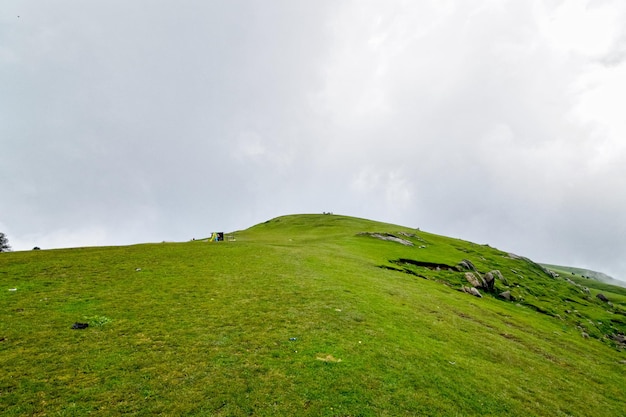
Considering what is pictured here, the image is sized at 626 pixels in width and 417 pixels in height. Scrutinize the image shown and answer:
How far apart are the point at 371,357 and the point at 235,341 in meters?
8.12

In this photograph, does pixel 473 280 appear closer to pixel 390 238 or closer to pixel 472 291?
pixel 472 291

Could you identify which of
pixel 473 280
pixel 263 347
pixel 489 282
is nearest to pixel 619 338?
pixel 489 282

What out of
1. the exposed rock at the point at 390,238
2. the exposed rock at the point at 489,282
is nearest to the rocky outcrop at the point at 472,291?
the exposed rock at the point at 489,282

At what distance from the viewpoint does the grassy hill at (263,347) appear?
12953 millimetres

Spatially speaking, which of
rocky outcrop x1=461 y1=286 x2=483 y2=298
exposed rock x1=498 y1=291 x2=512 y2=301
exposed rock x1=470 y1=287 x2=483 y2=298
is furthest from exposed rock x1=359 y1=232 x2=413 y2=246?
exposed rock x1=470 y1=287 x2=483 y2=298

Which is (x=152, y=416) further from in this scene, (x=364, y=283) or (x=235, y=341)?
(x=364, y=283)

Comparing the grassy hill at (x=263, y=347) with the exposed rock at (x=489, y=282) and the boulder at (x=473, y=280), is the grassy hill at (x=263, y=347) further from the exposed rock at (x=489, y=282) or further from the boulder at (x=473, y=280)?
the exposed rock at (x=489, y=282)

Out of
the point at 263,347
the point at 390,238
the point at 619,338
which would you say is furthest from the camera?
the point at 390,238

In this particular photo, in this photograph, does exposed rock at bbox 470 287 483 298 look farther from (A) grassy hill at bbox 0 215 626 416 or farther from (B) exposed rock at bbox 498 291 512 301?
Answer: (A) grassy hill at bbox 0 215 626 416

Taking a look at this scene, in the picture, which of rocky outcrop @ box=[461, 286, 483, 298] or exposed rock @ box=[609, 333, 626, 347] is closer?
exposed rock @ box=[609, 333, 626, 347]

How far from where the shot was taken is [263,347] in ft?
56.4

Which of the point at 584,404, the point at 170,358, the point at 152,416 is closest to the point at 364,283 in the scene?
the point at 584,404

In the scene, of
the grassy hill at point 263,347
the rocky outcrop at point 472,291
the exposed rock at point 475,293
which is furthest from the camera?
the rocky outcrop at point 472,291

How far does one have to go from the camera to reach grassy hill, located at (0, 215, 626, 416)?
13.0 m
